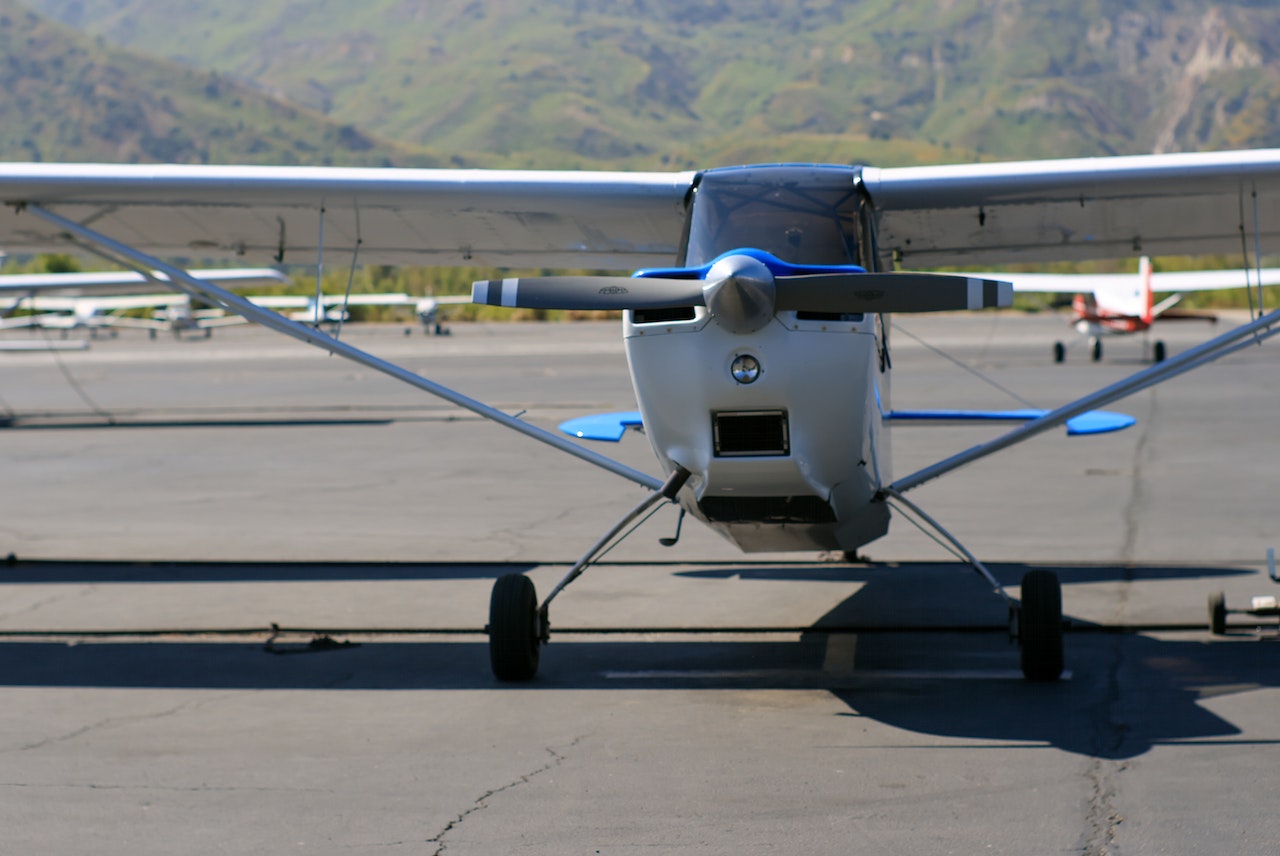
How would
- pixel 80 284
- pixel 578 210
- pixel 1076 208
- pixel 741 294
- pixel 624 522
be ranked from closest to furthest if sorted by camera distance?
pixel 741 294 < pixel 624 522 < pixel 578 210 < pixel 1076 208 < pixel 80 284

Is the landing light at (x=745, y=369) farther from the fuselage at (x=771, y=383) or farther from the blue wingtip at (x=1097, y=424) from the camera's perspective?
the blue wingtip at (x=1097, y=424)

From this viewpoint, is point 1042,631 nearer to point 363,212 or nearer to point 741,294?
point 741,294

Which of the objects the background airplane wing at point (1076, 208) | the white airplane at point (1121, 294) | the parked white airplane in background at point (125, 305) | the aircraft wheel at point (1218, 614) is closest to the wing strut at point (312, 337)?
the background airplane wing at point (1076, 208)

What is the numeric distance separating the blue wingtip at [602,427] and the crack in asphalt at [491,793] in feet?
9.63

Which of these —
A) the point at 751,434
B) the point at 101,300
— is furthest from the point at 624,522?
the point at 101,300

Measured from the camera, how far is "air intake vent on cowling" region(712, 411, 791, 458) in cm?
599

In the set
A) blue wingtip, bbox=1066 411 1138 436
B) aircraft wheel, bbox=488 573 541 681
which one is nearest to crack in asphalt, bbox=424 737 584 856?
aircraft wheel, bbox=488 573 541 681

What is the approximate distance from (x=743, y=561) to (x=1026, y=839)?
5.63m

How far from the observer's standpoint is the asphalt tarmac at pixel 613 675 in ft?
15.8

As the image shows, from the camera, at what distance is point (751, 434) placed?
6.05 metres

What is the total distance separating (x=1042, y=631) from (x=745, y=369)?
1.89 m

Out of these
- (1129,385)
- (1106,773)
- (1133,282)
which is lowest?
(1106,773)

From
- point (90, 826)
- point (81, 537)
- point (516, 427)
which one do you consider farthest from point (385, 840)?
point (81, 537)

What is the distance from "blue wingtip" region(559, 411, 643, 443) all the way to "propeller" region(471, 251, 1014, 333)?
2.50 m
